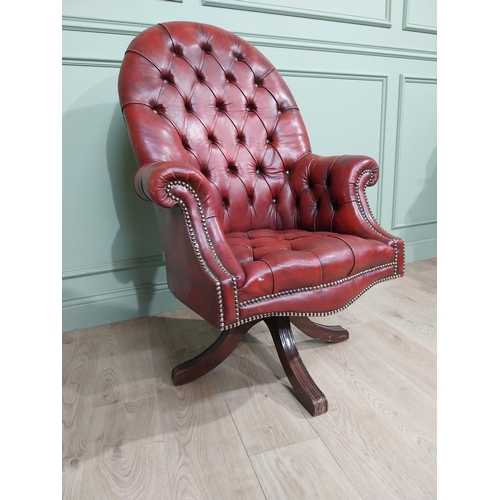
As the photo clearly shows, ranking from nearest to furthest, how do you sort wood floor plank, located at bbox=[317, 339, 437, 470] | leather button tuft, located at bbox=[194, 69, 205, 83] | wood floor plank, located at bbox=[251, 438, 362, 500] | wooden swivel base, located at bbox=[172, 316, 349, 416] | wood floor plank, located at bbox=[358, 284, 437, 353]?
wood floor plank, located at bbox=[251, 438, 362, 500]
wood floor plank, located at bbox=[317, 339, 437, 470]
wooden swivel base, located at bbox=[172, 316, 349, 416]
leather button tuft, located at bbox=[194, 69, 205, 83]
wood floor plank, located at bbox=[358, 284, 437, 353]

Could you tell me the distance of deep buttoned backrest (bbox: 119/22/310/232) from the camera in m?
1.24

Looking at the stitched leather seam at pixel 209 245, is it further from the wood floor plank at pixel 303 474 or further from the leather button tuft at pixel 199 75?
the leather button tuft at pixel 199 75

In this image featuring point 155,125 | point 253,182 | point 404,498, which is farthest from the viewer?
point 253,182

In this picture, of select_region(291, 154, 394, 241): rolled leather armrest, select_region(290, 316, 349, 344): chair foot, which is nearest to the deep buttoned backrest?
select_region(291, 154, 394, 241): rolled leather armrest

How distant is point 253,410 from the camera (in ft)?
3.60

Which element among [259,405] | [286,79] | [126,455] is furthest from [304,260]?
[286,79]

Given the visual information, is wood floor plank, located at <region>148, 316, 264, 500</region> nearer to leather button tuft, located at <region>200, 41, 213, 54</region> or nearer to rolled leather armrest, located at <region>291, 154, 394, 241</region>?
rolled leather armrest, located at <region>291, 154, 394, 241</region>

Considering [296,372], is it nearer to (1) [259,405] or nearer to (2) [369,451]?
(1) [259,405]

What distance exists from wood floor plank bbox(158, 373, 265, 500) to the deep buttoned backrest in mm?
569

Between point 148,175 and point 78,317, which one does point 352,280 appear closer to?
point 148,175

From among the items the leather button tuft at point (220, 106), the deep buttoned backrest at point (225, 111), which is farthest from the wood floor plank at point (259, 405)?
the leather button tuft at point (220, 106)

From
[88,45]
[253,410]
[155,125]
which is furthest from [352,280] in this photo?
[88,45]

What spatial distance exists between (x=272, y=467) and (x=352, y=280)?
494 millimetres

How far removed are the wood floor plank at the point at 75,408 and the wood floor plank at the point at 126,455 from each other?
0.06 feet
